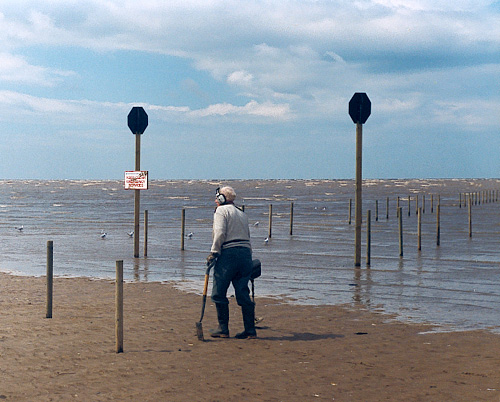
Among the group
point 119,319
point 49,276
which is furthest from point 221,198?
point 49,276

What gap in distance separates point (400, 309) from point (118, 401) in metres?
6.19

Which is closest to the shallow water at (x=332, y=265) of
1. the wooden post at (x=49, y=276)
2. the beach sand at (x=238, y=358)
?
the beach sand at (x=238, y=358)

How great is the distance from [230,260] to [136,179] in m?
8.41

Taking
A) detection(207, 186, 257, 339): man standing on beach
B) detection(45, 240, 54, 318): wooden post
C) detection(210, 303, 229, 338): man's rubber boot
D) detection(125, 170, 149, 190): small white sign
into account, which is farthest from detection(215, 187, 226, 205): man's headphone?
detection(125, 170, 149, 190): small white sign

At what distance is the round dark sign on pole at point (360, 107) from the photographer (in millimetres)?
15984

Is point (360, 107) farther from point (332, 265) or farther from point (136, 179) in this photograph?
point (136, 179)

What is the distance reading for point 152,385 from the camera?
6.91 meters

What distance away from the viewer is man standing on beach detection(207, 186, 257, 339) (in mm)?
9070

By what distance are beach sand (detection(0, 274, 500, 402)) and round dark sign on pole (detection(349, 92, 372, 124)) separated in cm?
579

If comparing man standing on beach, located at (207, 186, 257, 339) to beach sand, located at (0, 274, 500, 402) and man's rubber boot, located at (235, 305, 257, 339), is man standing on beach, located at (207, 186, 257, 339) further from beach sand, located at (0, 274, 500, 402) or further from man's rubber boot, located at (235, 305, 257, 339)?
beach sand, located at (0, 274, 500, 402)

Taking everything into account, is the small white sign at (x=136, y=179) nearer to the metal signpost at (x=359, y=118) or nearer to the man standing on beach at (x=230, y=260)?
the metal signpost at (x=359, y=118)

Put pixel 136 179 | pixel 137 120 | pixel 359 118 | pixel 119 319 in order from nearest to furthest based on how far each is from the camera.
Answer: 1. pixel 119 319
2. pixel 359 118
3. pixel 136 179
4. pixel 137 120

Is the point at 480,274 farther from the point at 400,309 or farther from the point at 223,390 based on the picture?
the point at 223,390

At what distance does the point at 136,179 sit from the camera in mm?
17031
